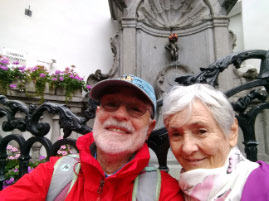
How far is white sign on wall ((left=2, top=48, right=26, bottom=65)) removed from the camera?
471 cm

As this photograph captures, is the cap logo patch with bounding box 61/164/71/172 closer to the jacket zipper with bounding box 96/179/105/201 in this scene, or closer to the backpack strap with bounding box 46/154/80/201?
the backpack strap with bounding box 46/154/80/201

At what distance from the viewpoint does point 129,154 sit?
1119 mm

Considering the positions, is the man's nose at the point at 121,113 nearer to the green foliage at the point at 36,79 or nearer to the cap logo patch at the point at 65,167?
the cap logo patch at the point at 65,167

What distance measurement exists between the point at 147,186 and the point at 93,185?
282mm

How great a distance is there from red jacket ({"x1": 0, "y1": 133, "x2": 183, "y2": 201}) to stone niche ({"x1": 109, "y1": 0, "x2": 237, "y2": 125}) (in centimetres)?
336

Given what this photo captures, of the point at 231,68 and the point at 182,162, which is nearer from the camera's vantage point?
the point at 182,162

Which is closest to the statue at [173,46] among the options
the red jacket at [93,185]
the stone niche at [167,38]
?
the stone niche at [167,38]

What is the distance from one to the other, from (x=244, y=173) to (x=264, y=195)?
0.10m

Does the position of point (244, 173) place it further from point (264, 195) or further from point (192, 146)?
point (192, 146)

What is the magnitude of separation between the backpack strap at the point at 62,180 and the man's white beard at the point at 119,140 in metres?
0.20

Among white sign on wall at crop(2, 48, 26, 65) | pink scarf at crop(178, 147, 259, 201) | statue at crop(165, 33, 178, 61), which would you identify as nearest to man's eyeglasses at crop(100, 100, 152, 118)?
pink scarf at crop(178, 147, 259, 201)

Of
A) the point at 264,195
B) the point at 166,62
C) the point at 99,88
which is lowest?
the point at 264,195

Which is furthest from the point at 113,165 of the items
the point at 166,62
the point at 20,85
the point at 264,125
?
the point at 166,62

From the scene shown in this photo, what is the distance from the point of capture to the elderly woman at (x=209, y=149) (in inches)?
31.0
